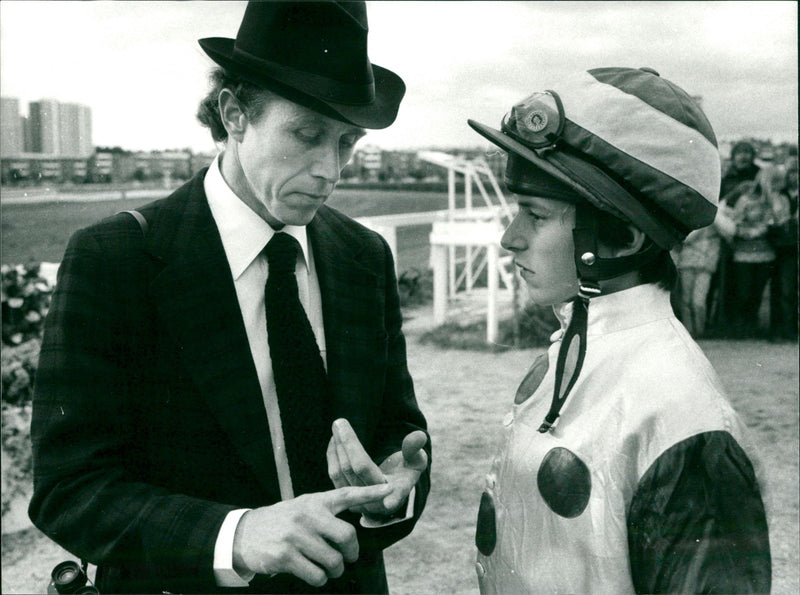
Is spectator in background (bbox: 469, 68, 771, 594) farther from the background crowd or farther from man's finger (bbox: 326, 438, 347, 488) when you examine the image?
the background crowd

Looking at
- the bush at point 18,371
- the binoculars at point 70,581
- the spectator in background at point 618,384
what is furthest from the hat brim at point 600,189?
the bush at point 18,371

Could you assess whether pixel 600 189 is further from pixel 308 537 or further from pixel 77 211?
pixel 77 211

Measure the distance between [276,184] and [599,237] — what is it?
0.63 m

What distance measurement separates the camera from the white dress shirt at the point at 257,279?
147 centimetres

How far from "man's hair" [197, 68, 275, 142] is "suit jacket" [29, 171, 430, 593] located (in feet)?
0.60

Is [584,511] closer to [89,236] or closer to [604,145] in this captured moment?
[604,145]

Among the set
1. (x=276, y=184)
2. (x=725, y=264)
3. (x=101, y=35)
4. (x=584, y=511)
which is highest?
(x=101, y=35)

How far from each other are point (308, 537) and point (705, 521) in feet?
2.04

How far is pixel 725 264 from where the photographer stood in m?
3.24

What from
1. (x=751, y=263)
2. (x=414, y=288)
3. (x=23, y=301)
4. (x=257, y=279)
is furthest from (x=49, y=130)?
(x=751, y=263)

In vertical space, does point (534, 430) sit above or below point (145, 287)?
below

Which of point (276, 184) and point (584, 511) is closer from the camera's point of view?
point (584, 511)

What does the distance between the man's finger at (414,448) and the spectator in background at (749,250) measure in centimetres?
202

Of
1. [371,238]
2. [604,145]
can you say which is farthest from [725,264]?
[604,145]
